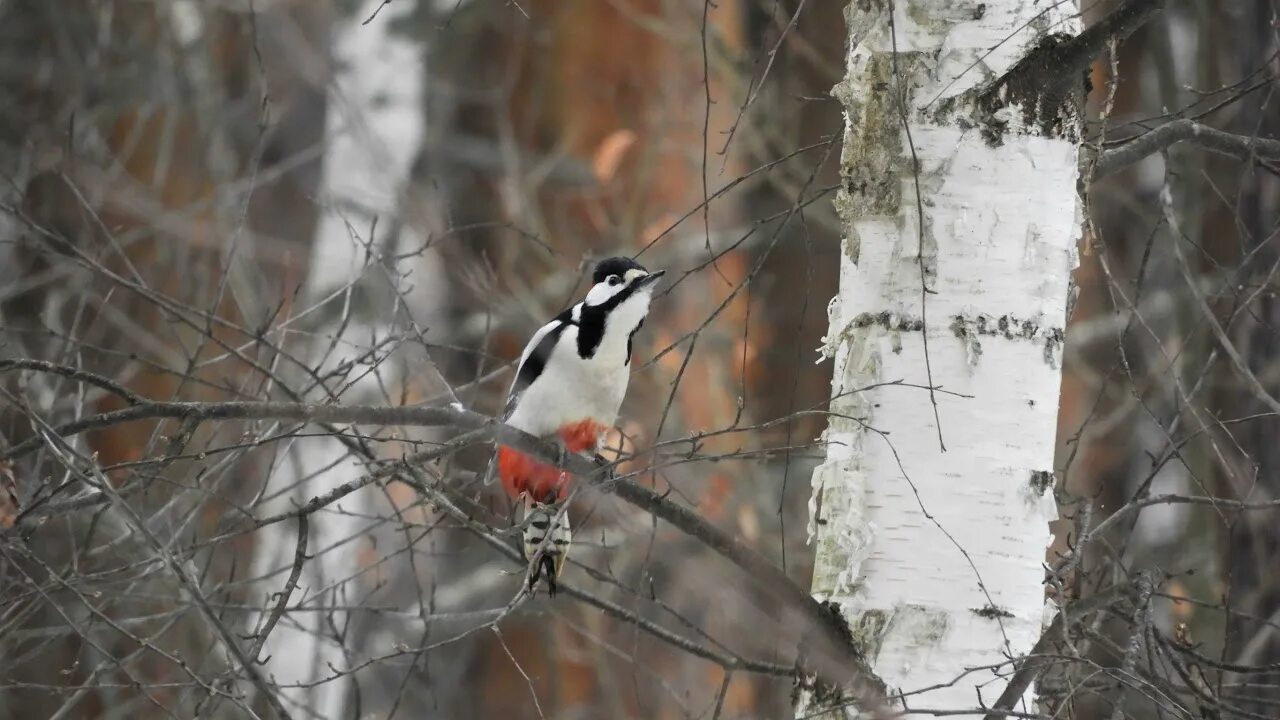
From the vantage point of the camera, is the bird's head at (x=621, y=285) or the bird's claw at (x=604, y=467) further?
the bird's head at (x=621, y=285)

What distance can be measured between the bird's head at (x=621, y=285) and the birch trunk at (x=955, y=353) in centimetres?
126

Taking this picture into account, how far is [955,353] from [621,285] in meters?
1.60

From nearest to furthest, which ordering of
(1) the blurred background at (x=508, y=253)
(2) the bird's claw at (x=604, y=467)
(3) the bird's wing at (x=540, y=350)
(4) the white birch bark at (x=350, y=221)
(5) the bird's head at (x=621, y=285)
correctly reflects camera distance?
1. (2) the bird's claw at (x=604, y=467)
2. (5) the bird's head at (x=621, y=285)
3. (3) the bird's wing at (x=540, y=350)
4. (1) the blurred background at (x=508, y=253)
5. (4) the white birch bark at (x=350, y=221)

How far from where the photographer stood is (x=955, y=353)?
2871mm

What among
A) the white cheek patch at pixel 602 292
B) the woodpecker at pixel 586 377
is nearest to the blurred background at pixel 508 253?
the woodpecker at pixel 586 377

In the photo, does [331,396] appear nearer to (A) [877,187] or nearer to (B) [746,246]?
(A) [877,187]

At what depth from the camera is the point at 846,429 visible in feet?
9.86

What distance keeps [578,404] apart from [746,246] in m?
4.02

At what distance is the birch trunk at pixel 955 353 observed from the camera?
2818 millimetres

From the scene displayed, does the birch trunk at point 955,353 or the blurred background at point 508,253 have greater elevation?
the blurred background at point 508,253

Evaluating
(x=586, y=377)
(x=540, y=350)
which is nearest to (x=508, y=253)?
(x=540, y=350)

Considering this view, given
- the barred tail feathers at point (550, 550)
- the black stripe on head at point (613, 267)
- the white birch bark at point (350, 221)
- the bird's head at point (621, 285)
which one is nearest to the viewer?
the barred tail feathers at point (550, 550)

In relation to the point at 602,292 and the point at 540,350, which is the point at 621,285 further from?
the point at 540,350

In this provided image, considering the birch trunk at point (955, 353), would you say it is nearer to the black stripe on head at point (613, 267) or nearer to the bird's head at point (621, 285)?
the bird's head at point (621, 285)
